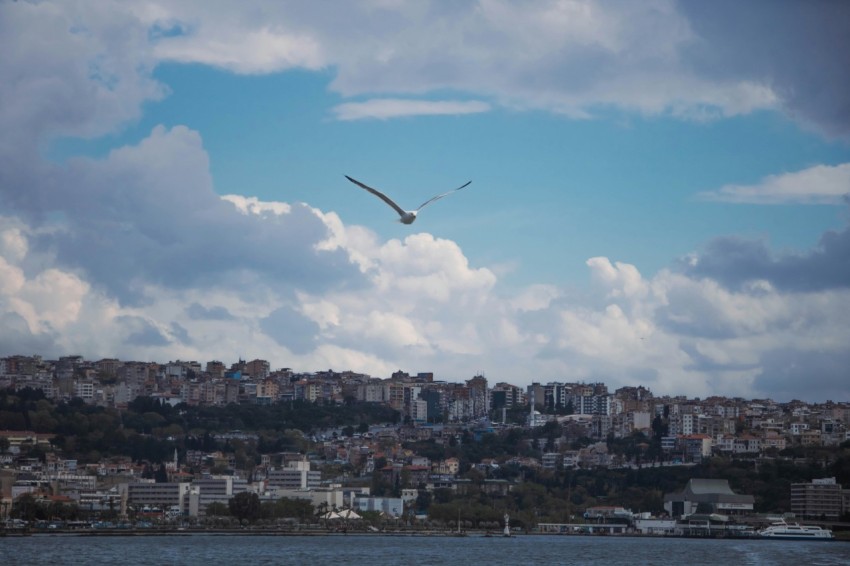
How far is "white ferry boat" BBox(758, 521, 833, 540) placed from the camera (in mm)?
91688

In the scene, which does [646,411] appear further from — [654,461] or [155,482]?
[155,482]

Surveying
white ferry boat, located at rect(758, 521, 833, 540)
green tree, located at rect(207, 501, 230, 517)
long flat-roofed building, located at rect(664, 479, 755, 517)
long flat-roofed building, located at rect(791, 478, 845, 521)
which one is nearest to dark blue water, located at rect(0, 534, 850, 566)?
white ferry boat, located at rect(758, 521, 833, 540)

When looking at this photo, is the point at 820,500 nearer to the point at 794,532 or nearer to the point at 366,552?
the point at 794,532

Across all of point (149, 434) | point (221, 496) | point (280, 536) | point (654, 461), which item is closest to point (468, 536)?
point (280, 536)

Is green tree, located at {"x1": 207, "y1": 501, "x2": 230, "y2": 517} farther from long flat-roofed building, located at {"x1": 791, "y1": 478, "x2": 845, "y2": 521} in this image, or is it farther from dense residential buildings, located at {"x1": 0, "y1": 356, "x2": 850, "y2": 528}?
long flat-roofed building, located at {"x1": 791, "y1": 478, "x2": 845, "y2": 521}

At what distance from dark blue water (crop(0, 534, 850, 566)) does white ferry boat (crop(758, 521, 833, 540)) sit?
8110mm

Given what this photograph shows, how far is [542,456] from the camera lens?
13988 cm

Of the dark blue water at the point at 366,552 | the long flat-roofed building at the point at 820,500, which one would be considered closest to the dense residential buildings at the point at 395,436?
the long flat-roofed building at the point at 820,500

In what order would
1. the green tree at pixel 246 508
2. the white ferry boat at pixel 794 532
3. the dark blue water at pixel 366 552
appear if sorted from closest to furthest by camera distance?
the dark blue water at pixel 366 552 < the white ferry boat at pixel 794 532 < the green tree at pixel 246 508

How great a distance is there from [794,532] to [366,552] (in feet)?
125

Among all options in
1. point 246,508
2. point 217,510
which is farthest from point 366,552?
point 217,510

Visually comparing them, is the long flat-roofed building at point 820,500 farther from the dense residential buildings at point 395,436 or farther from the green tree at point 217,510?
the green tree at point 217,510

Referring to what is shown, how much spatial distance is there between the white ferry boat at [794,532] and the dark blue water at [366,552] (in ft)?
26.6

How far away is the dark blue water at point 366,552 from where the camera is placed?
179ft
